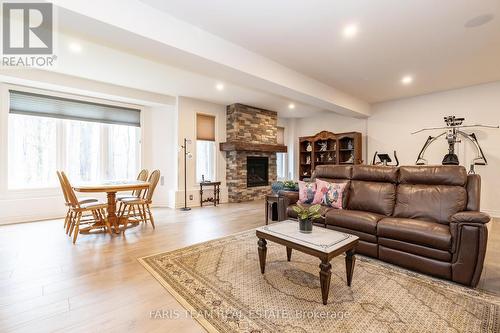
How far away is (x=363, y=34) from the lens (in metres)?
2.90

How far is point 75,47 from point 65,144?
2.33m

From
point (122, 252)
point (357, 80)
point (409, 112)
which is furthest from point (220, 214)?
point (409, 112)

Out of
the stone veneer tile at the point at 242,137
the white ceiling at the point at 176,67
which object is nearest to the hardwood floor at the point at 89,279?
the white ceiling at the point at 176,67

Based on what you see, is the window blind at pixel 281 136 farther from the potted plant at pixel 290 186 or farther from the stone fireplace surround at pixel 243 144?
the potted plant at pixel 290 186

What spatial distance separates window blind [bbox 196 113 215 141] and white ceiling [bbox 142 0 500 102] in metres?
3.03

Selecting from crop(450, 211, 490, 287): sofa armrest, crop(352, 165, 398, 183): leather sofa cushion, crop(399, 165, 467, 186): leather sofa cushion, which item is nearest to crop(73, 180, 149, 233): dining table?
crop(352, 165, 398, 183): leather sofa cushion

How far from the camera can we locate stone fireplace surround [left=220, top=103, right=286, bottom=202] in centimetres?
642

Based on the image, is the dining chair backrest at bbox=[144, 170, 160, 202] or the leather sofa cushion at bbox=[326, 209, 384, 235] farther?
the dining chair backrest at bbox=[144, 170, 160, 202]

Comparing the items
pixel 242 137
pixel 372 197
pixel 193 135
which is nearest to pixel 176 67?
pixel 193 135

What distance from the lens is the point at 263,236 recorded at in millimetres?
2320

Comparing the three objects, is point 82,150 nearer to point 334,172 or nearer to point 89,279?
point 89,279

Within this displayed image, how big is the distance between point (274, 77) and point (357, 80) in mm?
1897

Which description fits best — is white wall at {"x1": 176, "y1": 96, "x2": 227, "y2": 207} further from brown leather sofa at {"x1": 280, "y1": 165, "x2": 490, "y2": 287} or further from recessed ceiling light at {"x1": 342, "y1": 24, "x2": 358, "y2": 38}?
recessed ceiling light at {"x1": 342, "y1": 24, "x2": 358, "y2": 38}

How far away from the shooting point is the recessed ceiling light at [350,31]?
8.95 ft
